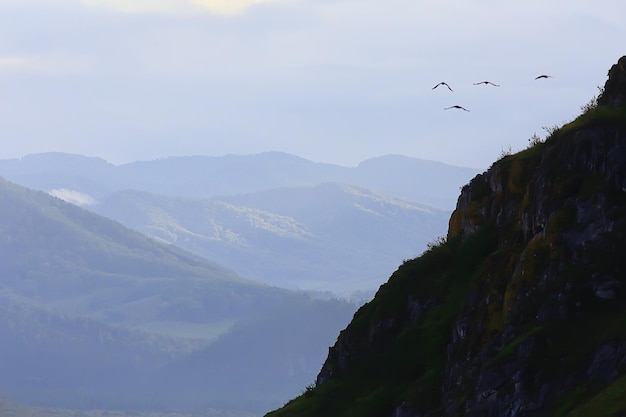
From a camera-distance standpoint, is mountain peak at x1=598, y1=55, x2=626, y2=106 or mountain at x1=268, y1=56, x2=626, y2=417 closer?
mountain at x1=268, y1=56, x2=626, y2=417

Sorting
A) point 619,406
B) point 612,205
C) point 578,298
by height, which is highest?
point 612,205

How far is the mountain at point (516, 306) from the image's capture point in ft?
132

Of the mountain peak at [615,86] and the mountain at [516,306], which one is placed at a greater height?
the mountain peak at [615,86]

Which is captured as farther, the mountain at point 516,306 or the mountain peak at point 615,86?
the mountain peak at point 615,86

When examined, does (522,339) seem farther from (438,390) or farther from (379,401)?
(379,401)

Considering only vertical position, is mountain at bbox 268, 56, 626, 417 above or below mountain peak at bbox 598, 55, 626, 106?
below

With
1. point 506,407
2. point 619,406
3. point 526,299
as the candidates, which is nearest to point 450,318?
point 526,299

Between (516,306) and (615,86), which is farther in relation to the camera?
(615,86)

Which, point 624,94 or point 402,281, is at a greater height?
point 624,94

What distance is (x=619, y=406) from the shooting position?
3503 cm

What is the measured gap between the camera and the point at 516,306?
44844 mm

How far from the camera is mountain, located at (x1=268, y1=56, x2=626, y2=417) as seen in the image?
40.4 metres

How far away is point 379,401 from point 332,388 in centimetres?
496

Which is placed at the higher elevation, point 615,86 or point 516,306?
point 615,86
